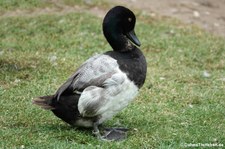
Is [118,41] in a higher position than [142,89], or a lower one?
higher

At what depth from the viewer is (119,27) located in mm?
5914

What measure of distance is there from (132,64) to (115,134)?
0.75 m

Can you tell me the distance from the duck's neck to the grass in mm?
894

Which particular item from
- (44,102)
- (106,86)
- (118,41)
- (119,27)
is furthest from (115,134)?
(119,27)

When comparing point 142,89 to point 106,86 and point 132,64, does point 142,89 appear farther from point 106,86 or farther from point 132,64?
point 106,86

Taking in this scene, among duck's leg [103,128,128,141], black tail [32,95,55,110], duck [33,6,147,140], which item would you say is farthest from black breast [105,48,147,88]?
black tail [32,95,55,110]

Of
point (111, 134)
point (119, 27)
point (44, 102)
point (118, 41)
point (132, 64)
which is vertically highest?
point (119, 27)

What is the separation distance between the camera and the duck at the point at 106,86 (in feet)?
18.4

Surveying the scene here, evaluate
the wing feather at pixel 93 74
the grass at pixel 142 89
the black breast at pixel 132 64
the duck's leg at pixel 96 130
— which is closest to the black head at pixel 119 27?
the black breast at pixel 132 64

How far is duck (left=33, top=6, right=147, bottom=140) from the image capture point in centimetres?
560

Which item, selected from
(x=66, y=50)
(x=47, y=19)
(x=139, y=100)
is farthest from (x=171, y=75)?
(x=47, y=19)

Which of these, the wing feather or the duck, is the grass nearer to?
the duck

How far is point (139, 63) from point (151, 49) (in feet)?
14.9

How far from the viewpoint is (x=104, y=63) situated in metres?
5.70
